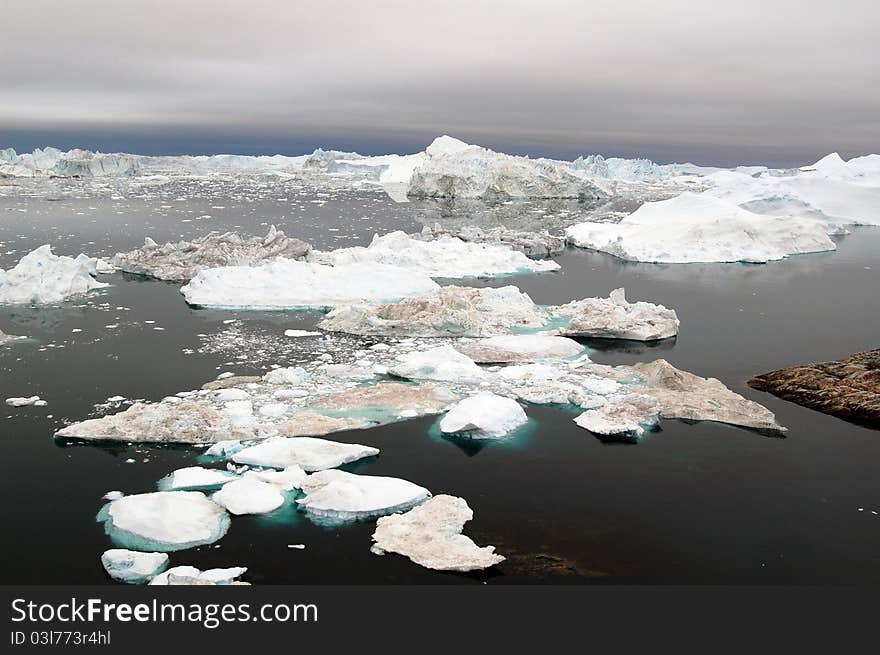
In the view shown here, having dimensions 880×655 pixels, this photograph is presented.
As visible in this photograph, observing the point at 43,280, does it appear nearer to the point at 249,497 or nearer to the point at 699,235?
the point at 249,497

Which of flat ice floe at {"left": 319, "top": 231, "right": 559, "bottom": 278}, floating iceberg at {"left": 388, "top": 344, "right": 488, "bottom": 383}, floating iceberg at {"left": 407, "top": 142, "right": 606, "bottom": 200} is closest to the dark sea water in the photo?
floating iceberg at {"left": 388, "top": 344, "right": 488, "bottom": 383}

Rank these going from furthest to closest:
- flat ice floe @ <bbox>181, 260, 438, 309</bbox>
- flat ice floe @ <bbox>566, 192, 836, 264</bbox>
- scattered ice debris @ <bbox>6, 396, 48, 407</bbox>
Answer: flat ice floe @ <bbox>566, 192, 836, 264</bbox> → flat ice floe @ <bbox>181, 260, 438, 309</bbox> → scattered ice debris @ <bbox>6, 396, 48, 407</bbox>

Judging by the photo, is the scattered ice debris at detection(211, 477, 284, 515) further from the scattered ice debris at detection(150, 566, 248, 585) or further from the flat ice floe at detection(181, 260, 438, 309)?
the flat ice floe at detection(181, 260, 438, 309)

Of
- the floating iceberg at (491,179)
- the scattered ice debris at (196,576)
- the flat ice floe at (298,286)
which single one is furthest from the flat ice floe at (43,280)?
the floating iceberg at (491,179)

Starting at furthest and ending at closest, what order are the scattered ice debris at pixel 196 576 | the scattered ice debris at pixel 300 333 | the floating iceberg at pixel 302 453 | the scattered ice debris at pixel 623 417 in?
1. the scattered ice debris at pixel 300 333
2. the scattered ice debris at pixel 623 417
3. the floating iceberg at pixel 302 453
4. the scattered ice debris at pixel 196 576

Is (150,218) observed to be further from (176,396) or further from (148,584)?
(148,584)

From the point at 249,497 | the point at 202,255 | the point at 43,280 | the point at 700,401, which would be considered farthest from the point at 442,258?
the point at 249,497

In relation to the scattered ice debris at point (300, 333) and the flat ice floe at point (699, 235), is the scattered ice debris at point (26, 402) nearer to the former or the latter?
the scattered ice debris at point (300, 333)
